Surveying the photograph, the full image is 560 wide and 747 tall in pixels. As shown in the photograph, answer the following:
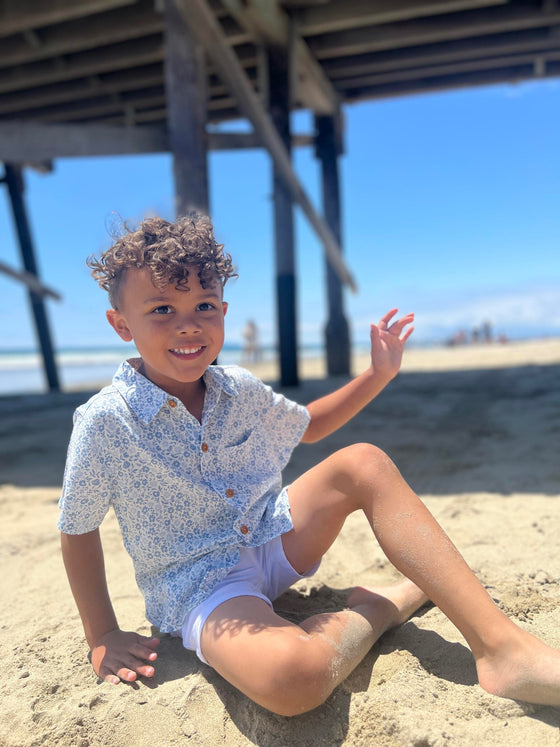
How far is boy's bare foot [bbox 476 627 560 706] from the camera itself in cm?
122

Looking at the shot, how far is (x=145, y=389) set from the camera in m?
1.57

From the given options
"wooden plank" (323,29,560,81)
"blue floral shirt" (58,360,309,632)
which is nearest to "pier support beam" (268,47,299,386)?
"wooden plank" (323,29,560,81)

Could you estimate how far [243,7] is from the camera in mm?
4688

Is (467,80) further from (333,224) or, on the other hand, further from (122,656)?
(122,656)

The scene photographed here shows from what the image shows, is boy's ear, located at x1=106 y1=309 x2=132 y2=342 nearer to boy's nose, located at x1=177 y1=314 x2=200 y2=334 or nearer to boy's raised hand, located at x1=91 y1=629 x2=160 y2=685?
boy's nose, located at x1=177 y1=314 x2=200 y2=334

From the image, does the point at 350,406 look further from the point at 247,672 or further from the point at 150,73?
the point at 150,73

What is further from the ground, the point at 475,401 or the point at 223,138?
the point at 223,138

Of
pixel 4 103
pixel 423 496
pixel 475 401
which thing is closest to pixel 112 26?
pixel 4 103

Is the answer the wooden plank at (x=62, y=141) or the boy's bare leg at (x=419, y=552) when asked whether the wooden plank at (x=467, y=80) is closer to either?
the wooden plank at (x=62, y=141)

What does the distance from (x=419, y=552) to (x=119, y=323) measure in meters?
1.03

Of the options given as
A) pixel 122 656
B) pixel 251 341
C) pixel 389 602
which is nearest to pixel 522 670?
pixel 389 602

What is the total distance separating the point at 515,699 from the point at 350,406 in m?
0.95

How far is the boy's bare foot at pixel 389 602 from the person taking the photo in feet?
5.12

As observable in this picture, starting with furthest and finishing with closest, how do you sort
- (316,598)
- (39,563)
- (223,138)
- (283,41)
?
(283,41)
(223,138)
(39,563)
(316,598)
